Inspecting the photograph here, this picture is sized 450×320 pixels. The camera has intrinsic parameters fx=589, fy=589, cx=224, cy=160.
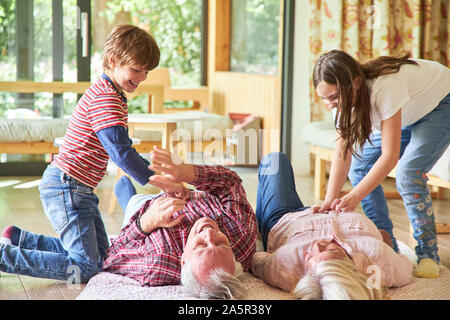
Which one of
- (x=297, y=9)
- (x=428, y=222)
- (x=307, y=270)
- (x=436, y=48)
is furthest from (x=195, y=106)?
(x=307, y=270)

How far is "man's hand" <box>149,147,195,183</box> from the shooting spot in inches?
67.7

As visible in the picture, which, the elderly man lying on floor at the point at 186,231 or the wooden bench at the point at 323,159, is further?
the wooden bench at the point at 323,159

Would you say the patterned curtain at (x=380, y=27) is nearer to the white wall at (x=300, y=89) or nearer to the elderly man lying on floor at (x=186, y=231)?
the white wall at (x=300, y=89)

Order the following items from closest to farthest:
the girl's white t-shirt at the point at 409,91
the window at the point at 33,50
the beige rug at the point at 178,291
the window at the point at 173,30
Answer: the beige rug at the point at 178,291
the girl's white t-shirt at the point at 409,91
the window at the point at 33,50
the window at the point at 173,30

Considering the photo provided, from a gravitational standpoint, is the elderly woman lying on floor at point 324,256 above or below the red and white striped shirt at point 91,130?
below

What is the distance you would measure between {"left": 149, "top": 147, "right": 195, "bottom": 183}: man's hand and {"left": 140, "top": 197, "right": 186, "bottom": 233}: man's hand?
0.07 meters

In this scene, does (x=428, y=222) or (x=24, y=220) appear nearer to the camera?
(x=428, y=222)

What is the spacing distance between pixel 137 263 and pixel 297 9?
9.81 feet

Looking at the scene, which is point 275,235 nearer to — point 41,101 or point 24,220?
point 24,220

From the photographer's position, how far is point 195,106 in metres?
5.90

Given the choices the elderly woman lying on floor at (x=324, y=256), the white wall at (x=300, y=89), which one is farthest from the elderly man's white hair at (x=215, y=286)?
the white wall at (x=300, y=89)

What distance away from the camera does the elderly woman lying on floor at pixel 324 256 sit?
146cm

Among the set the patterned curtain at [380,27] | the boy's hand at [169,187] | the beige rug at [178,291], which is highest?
the patterned curtain at [380,27]

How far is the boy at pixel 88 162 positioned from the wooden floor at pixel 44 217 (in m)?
0.07
